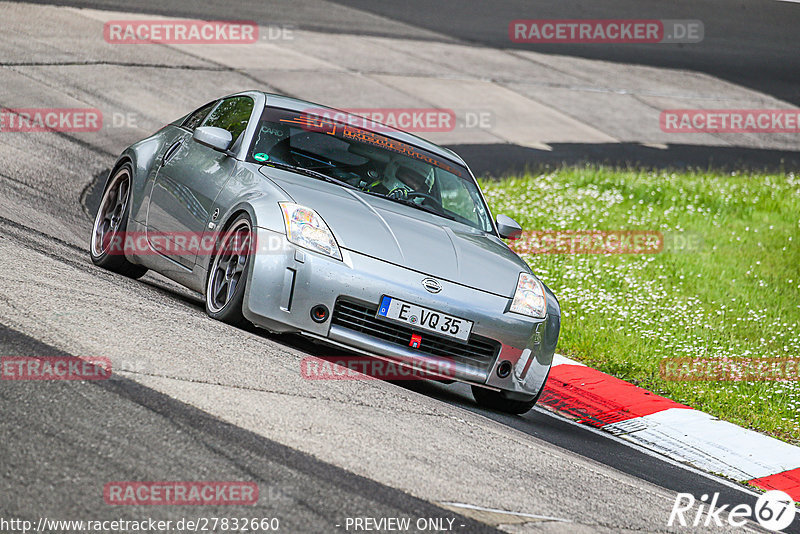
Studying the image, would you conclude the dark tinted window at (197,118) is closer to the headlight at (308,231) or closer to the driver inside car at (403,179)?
the driver inside car at (403,179)

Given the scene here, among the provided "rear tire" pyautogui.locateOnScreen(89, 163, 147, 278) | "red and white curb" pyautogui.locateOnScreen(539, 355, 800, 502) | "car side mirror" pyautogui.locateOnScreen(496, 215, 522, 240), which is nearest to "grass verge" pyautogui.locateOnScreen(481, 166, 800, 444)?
"red and white curb" pyautogui.locateOnScreen(539, 355, 800, 502)

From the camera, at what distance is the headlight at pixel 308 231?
6.20 metres

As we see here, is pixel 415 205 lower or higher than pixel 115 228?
higher

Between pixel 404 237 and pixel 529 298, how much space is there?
83 cm

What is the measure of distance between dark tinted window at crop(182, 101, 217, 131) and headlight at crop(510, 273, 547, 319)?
2.78m

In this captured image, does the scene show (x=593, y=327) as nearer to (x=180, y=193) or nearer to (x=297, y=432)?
(x=180, y=193)

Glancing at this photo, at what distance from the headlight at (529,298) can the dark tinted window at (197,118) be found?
278 centimetres

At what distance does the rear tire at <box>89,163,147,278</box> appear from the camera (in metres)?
7.95
